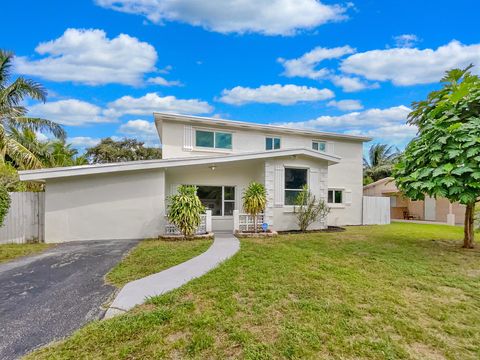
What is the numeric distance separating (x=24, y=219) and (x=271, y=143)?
11.7m

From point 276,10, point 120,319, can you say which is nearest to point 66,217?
point 120,319

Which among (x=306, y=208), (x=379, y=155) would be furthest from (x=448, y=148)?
(x=379, y=155)

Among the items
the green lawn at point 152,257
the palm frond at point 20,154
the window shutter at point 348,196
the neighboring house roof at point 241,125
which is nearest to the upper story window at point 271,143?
the neighboring house roof at point 241,125

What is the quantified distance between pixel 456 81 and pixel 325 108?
55.1 feet

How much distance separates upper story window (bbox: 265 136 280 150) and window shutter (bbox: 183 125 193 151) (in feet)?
14.1

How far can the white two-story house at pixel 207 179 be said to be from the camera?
33.0ft

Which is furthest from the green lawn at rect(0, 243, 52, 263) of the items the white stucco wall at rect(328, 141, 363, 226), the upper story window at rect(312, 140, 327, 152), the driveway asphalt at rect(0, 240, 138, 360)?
the white stucco wall at rect(328, 141, 363, 226)

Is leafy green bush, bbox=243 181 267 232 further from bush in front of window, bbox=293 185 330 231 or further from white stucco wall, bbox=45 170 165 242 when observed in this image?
white stucco wall, bbox=45 170 165 242

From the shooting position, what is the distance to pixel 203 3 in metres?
9.61

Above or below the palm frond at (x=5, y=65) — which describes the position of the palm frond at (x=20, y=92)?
below

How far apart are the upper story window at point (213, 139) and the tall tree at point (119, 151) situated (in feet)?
59.7

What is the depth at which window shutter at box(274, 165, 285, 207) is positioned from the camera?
41.5 ft

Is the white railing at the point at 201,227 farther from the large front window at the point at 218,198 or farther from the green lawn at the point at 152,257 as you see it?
the large front window at the point at 218,198

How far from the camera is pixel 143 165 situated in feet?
34.0
